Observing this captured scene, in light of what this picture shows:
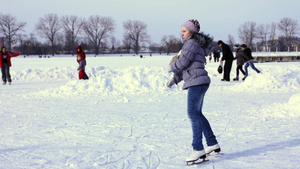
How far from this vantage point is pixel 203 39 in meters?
2.94

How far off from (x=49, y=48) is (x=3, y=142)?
7039cm

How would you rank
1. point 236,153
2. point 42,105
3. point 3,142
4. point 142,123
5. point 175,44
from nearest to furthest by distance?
1. point 236,153
2. point 3,142
3. point 142,123
4. point 42,105
5. point 175,44

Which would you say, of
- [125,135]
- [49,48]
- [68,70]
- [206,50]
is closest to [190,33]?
[206,50]

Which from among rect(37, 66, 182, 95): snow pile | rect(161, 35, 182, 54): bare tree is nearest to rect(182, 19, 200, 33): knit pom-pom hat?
rect(37, 66, 182, 95): snow pile

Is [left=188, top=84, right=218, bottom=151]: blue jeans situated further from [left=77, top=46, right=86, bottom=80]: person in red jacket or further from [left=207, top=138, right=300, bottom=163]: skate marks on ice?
[left=77, top=46, right=86, bottom=80]: person in red jacket

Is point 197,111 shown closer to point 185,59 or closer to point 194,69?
point 194,69

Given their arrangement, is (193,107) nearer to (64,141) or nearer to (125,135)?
(125,135)

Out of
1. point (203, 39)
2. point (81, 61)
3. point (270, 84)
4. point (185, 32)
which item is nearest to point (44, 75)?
point (81, 61)

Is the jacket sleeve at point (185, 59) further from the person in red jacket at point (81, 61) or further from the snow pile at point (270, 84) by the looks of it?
the person in red jacket at point (81, 61)

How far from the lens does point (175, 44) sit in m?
76.5

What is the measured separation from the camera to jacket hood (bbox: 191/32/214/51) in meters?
2.94

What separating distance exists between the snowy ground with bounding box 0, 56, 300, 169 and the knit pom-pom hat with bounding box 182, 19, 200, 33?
1.45 meters

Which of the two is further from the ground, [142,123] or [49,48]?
[49,48]

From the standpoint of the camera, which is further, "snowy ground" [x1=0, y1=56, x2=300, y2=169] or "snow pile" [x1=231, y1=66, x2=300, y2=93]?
"snow pile" [x1=231, y1=66, x2=300, y2=93]
